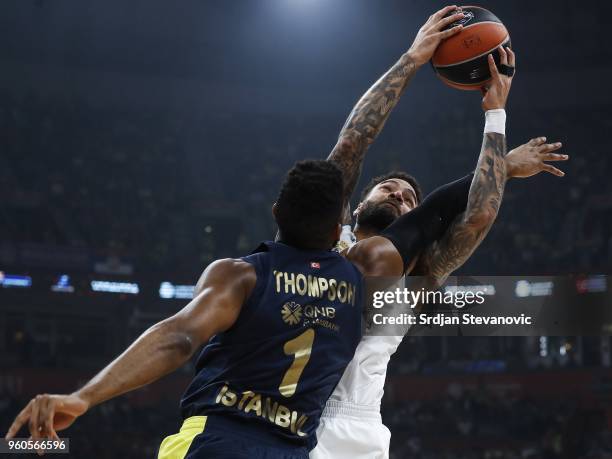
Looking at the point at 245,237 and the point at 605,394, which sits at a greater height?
the point at 245,237

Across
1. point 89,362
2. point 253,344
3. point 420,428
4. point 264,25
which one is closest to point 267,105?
point 264,25

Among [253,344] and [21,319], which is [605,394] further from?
[253,344]

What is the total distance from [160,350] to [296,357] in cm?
49

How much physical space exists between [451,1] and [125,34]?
29.9 ft

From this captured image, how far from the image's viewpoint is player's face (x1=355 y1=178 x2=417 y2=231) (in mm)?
3764

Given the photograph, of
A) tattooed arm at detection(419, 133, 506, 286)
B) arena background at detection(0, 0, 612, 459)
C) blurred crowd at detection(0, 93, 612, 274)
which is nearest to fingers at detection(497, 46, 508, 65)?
tattooed arm at detection(419, 133, 506, 286)

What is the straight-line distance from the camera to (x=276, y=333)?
2.49 m

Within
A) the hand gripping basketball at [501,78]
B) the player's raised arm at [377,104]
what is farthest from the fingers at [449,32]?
the hand gripping basketball at [501,78]

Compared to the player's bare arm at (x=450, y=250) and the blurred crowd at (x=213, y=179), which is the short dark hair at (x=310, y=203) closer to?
the player's bare arm at (x=450, y=250)

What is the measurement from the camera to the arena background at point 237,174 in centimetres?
1702

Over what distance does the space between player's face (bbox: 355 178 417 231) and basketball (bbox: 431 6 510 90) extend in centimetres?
58

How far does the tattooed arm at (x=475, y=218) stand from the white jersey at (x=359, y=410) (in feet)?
1.26

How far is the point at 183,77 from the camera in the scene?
2347 centimetres
